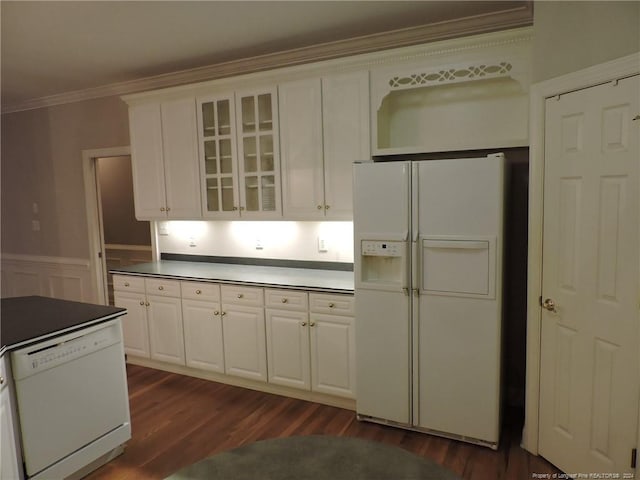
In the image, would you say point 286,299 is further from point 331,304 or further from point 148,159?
point 148,159

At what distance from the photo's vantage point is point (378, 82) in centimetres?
290

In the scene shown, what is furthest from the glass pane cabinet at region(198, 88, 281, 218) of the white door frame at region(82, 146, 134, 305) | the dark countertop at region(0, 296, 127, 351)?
the white door frame at region(82, 146, 134, 305)

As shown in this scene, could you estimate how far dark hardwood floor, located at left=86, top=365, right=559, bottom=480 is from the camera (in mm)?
2383

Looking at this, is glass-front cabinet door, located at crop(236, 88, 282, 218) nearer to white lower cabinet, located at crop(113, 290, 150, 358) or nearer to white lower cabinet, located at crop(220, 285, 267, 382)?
white lower cabinet, located at crop(220, 285, 267, 382)

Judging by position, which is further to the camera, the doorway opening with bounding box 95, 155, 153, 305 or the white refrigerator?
the doorway opening with bounding box 95, 155, 153, 305

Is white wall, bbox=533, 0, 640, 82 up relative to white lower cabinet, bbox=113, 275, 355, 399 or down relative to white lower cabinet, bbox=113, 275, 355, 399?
up

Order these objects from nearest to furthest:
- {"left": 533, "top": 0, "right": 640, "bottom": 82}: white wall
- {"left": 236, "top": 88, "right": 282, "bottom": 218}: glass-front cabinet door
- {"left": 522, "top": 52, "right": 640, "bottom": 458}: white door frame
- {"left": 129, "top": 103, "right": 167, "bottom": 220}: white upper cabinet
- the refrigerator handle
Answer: {"left": 533, "top": 0, "right": 640, "bottom": 82}: white wall, {"left": 522, "top": 52, "right": 640, "bottom": 458}: white door frame, the refrigerator handle, {"left": 236, "top": 88, "right": 282, "bottom": 218}: glass-front cabinet door, {"left": 129, "top": 103, "right": 167, "bottom": 220}: white upper cabinet

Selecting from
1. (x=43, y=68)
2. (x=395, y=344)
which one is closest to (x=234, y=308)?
(x=395, y=344)

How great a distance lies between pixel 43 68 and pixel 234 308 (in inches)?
102

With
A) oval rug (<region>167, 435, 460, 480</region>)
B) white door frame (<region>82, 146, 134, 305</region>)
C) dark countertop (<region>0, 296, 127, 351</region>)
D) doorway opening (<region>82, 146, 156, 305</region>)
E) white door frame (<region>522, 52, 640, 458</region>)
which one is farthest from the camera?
doorway opening (<region>82, 146, 156, 305</region>)

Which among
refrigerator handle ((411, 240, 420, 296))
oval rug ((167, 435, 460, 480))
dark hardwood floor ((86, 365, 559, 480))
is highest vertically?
refrigerator handle ((411, 240, 420, 296))

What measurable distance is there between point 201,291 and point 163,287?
394 millimetres

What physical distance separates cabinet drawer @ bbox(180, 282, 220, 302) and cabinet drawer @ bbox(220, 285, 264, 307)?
6 cm

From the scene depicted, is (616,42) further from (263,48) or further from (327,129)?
(263,48)
